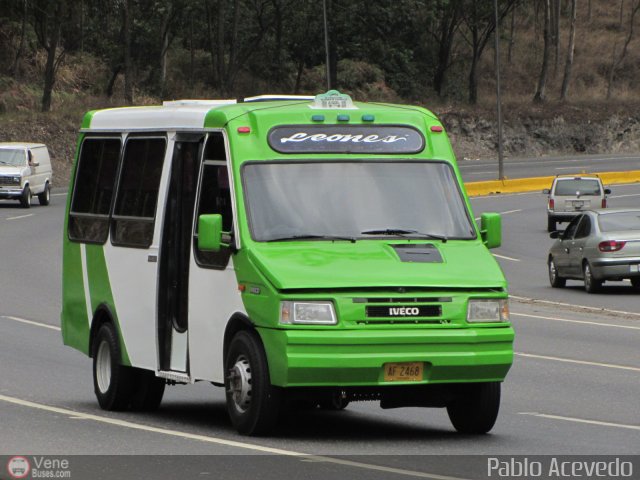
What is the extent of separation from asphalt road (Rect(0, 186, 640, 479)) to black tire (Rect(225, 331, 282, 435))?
0.48 ft

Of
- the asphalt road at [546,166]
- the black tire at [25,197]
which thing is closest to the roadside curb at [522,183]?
the asphalt road at [546,166]

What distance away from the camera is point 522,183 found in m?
63.5

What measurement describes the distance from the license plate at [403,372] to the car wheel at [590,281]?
60.6 ft

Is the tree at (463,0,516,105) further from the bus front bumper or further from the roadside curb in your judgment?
the bus front bumper

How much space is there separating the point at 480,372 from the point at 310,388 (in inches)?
45.6

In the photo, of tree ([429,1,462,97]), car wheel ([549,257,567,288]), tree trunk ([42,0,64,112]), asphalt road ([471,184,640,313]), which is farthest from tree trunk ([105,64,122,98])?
car wheel ([549,257,567,288])

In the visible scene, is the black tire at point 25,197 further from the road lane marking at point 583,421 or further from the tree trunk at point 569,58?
the tree trunk at point 569,58

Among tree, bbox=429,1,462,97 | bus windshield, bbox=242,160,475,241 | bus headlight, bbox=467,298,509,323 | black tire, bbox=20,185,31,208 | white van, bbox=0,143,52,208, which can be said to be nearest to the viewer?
bus headlight, bbox=467,298,509,323

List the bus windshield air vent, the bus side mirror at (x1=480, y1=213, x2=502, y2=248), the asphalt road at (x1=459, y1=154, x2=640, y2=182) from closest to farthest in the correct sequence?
1. the bus windshield air vent
2. the bus side mirror at (x1=480, y1=213, x2=502, y2=248)
3. the asphalt road at (x1=459, y1=154, x2=640, y2=182)

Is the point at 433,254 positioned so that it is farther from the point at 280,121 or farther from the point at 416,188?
the point at 280,121

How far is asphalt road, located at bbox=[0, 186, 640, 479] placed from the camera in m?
9.09

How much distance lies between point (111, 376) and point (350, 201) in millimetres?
2905
